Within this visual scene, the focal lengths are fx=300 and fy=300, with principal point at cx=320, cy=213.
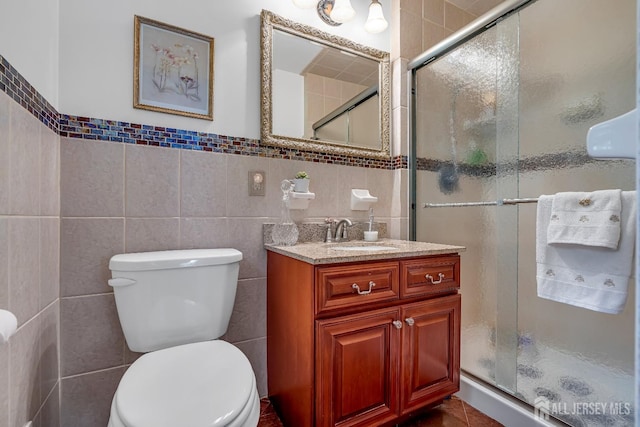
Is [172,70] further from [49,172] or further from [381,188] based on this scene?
[381,188]

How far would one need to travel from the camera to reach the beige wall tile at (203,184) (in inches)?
52.0

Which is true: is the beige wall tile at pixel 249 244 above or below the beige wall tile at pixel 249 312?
above

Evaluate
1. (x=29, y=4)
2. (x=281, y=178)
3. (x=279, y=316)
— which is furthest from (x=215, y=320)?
(x=29, y=4)

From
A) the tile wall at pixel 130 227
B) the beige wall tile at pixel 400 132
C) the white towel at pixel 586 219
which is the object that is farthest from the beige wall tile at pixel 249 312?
the white towel at pixel 586 219

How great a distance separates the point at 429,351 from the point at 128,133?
156 cm

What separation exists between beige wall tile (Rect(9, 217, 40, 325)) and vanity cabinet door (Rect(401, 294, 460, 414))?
1242mm

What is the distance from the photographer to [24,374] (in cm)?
87

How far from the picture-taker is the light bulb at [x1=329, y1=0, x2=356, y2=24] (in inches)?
63.7

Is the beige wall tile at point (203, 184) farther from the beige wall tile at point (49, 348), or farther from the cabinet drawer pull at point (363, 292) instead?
the cabinet drawer pull at point (363, 292)

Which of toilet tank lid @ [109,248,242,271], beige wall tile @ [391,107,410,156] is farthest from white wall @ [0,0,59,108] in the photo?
beige wall tile @ [391,107,410,156]

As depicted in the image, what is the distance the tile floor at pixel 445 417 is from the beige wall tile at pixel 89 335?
2.21 ft

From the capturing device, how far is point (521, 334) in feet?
4.57

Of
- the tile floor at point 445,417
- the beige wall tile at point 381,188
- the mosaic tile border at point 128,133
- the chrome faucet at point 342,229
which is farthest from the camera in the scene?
the beige wall tile at point 381,188

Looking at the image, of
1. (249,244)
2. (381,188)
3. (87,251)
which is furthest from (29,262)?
(381,188)
